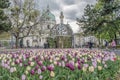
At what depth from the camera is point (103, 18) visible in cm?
5581

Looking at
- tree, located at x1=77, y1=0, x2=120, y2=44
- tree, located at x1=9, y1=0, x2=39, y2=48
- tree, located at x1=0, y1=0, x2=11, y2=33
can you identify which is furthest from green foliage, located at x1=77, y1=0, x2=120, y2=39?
tree, located at x1=0, y1=0, x2=11, y2=33

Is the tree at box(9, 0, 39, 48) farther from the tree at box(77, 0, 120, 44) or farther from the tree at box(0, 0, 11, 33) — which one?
the tree at box(77, 0, 120, 44)

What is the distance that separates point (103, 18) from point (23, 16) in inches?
645

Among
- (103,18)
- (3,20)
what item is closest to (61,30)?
(3,20)

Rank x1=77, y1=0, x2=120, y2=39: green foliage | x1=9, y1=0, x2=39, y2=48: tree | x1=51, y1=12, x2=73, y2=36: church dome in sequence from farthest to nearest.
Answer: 1. x1=77, y1=0, x2=120, y2=39: green foliage
2. x1=9, y1=0, x2=39, y2=48: tree
3. x1=51, y1=12, x2=73, y2=36: church dome

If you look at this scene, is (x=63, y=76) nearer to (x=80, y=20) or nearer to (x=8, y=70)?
(x=8, y=70)

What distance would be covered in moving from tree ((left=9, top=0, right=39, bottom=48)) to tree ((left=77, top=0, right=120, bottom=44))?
14374 mm

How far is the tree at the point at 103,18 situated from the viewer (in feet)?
179

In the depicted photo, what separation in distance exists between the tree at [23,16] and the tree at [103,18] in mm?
14374

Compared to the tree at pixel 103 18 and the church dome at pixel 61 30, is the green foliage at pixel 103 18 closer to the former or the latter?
the tree at pixel 103 18

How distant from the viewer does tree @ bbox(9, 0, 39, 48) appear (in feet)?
148

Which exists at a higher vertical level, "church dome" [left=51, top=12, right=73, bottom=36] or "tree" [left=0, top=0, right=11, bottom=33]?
"tree" [left=0, top=0, right=11, bottom=33]

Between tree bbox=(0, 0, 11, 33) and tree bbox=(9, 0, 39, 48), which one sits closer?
tree bbox=(0, 0, 11, 33)

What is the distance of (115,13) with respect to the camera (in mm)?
55219
